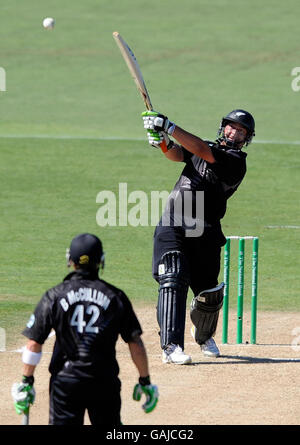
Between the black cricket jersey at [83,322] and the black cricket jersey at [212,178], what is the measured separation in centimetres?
336

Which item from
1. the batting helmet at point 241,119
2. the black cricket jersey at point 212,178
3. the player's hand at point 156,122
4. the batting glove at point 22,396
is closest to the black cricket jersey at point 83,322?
the batting glove at point 22,396

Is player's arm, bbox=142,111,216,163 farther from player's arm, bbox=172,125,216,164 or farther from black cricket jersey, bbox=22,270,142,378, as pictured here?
black cricket jersey, bbox=22,270,142,378

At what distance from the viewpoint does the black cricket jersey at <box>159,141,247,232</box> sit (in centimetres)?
918

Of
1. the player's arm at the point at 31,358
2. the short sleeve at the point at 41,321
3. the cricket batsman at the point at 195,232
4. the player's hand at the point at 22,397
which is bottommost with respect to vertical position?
the player's hand at the point at 22,397

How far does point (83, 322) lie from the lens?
5879mm

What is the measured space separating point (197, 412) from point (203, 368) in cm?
135

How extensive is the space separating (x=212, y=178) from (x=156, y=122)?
0.83 meters

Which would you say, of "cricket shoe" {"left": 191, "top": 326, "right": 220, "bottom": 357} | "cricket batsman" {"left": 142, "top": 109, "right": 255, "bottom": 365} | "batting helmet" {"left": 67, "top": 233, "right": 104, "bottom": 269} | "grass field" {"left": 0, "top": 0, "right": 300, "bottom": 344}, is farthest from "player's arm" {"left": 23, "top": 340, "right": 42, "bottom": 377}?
"grass field" {"left": 0, "top": 0, "right": 300, "bottom": 344}

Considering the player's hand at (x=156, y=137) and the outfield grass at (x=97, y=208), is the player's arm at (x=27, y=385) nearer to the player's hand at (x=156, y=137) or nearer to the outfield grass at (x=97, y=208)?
the player's hand at (x=156, y=137)

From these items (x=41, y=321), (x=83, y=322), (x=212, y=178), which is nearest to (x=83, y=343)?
(x=83, y=322)

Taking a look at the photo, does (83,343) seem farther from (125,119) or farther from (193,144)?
(125,119)

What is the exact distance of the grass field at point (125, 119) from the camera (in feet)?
48.9

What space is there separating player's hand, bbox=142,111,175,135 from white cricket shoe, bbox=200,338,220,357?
6.99ft
